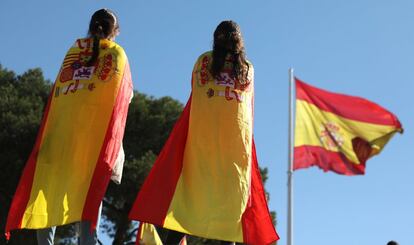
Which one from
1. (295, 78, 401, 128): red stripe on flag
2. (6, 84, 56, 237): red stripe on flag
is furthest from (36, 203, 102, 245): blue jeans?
(295, 78, 401, 128): red stripe on flag

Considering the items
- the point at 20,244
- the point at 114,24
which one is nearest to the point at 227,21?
the point at 114,24

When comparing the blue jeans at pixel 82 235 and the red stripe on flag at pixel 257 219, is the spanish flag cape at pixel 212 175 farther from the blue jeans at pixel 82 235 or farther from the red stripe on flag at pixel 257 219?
the blue jeans at pixel 82 235

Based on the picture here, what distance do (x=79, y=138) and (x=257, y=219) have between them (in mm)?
1359

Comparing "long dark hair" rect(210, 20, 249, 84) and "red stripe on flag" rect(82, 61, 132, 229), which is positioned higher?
"long dark hair" rect(210, 20, 249, 84)

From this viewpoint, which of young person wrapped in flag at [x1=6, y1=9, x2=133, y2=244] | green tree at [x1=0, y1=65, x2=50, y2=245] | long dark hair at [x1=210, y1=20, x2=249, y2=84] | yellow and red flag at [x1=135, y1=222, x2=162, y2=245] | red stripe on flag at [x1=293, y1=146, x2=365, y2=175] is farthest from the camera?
green tree at [x1=0, y1=65, x2=50, y2=245]

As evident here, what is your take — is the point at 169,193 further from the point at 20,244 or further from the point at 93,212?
the point at 20,244

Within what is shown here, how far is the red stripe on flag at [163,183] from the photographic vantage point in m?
4.88

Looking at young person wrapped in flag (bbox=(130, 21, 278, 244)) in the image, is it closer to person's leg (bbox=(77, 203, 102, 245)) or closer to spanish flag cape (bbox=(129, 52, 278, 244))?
spanish flag cape (bbox=(129, 52, 278, 244))

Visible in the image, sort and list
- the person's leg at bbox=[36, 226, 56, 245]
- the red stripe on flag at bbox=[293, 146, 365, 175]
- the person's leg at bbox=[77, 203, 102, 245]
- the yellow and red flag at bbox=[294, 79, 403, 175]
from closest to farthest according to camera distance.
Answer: the person's leg at bbox=[77, 203, 102, 245] → the person's leg at bbox=[36, 226, 56, 245] → the red stripe on flag at bbox=[293, 146, 365, 175] → the yellow and red flag at bbox=[294, 79, 403, 175]

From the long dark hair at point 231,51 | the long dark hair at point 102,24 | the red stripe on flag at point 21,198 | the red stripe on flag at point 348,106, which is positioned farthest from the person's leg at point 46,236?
the red stripe on flag at point 348,106

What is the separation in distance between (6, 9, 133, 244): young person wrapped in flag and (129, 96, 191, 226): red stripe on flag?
0.25 m

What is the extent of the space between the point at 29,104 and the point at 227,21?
59.7 feet

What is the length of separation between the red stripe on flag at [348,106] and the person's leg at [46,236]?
937 cm

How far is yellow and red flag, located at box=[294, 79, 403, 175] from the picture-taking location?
12.7 m
